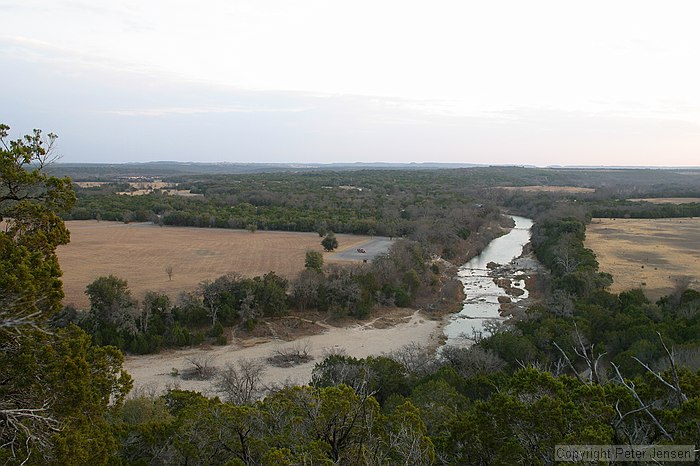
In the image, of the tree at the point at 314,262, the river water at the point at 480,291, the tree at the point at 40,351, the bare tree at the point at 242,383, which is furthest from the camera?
the tree at the point at 314,262

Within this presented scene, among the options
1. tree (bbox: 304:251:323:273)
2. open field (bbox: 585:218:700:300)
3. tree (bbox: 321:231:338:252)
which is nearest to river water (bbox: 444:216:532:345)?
open field (bbox: 585:218:700:300)

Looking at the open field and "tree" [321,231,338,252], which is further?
"tree" [321,231,338,252]

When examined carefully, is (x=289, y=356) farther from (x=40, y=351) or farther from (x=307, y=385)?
(x=40, y=351)

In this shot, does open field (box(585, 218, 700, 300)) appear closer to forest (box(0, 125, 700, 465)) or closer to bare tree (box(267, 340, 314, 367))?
forest (box(0, 125, 700, 465))

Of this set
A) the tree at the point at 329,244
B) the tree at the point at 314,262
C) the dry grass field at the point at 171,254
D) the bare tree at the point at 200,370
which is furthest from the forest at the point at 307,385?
the tree at the point at 329,244

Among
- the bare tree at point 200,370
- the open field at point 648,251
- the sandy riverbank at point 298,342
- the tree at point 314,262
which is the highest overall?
the tree at point 314,262

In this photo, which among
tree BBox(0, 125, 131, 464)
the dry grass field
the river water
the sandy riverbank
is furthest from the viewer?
the dry grass field

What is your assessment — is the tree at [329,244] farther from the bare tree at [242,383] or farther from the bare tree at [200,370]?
the bare tree at [200,370]

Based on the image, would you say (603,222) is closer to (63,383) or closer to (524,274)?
(524,274)

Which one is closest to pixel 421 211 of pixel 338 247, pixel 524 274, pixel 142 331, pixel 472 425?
pixel 338 247
